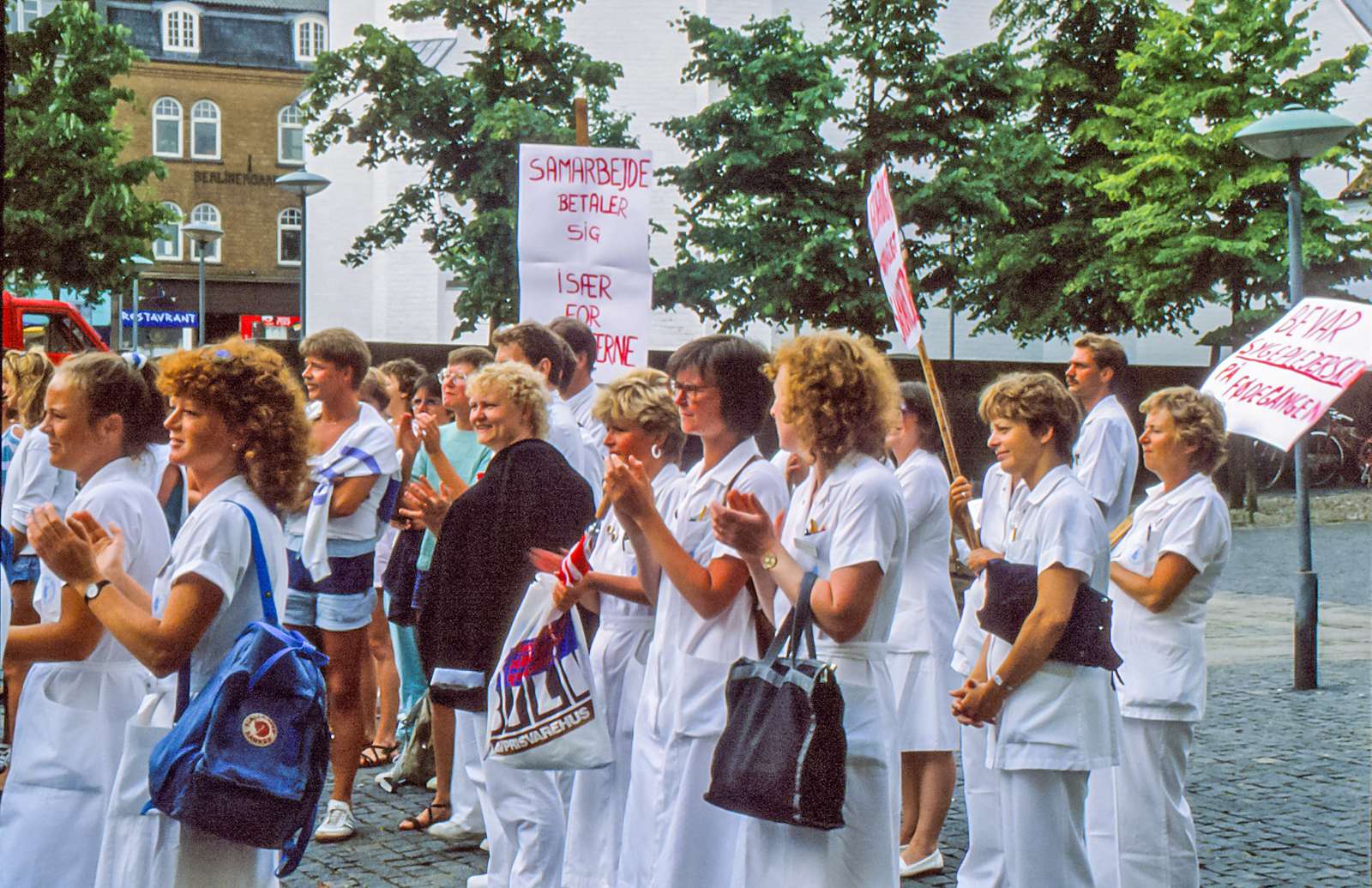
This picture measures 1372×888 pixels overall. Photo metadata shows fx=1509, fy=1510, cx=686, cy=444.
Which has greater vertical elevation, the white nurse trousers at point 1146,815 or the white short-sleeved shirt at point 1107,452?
the white short-sleeved shirt at point 1107,452

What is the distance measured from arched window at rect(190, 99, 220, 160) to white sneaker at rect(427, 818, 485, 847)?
147 ft

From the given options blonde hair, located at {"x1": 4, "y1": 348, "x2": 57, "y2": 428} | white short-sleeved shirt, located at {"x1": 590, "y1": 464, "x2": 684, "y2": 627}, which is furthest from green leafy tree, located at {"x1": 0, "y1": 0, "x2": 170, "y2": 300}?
white short-sleeved shirt, located at {"x1": 590, "y1": 464, "x2": 684, "y2": 627}

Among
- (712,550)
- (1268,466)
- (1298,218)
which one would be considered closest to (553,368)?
(712,550)

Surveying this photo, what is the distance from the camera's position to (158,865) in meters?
3.29

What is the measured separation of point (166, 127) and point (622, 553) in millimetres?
46685

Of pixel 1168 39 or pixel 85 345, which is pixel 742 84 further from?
pixel 85 345

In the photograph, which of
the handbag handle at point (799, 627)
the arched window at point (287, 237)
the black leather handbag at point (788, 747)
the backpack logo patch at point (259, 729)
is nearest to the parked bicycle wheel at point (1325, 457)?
the handbag handle at point (799, 627)

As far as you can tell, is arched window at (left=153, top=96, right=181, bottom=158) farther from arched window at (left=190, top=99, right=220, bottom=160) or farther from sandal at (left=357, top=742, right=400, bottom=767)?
sandal at (left=357, top=742, right=400, bottom=767)

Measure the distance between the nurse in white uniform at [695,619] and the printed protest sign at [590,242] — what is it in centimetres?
334

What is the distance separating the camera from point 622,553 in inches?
191

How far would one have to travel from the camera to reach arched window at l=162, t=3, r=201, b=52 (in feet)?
158

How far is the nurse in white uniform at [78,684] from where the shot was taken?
347 cm

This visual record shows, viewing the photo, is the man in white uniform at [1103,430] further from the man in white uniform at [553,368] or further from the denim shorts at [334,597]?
the denim shorts at [334,597]

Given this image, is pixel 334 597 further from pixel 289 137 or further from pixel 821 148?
pixel 289 137
